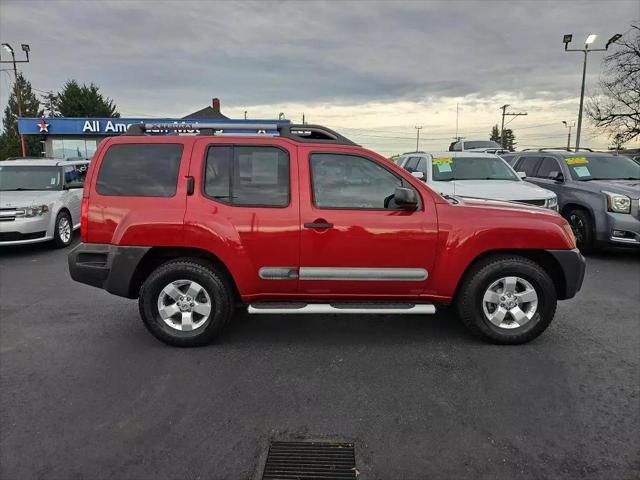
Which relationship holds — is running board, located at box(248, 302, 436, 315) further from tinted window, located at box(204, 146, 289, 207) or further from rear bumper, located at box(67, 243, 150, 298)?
rear bumper, located at box(67, 243, 150, 298)

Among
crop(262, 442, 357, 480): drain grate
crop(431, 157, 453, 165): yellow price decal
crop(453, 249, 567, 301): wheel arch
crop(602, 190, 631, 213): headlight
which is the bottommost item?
crop(262, 442, 357, 480): drain grate

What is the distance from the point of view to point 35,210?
27.7ft

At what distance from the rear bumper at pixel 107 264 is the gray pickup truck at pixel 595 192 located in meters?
7.39

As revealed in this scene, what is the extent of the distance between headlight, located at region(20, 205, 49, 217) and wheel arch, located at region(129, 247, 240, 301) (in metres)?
5.40

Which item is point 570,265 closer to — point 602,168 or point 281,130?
point 281,130

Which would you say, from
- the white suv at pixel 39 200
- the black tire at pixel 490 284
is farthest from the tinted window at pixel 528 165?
the white suv at pixel 39 200

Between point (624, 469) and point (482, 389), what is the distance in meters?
1.02

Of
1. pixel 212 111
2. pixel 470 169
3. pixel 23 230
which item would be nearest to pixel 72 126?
pixel 212 111

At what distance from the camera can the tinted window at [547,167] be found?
965 centimetres

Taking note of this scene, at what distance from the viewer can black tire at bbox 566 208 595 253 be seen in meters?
8.09

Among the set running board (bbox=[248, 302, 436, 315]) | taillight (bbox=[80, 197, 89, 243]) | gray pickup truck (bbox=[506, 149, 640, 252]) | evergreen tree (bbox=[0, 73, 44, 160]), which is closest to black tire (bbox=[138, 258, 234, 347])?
running board (bbox=[248, 302, 436, 315])

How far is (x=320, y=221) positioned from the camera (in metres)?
4.00

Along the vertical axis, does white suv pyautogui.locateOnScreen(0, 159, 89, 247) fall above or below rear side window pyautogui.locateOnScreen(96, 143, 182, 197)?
below

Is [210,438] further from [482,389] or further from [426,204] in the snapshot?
[426,204]
